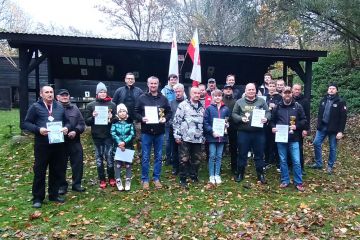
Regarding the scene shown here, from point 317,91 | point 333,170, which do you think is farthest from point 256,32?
point 333,170

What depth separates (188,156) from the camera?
7141mm

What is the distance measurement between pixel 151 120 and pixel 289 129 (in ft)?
8.70

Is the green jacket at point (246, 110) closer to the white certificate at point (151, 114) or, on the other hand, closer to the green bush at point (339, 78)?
the white certificate at point (151, 114)

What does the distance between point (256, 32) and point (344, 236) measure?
1377cm

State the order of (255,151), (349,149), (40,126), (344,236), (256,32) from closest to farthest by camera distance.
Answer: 1. (344,236)
2. (40,126)
3. (255,151)
4. (349,149)
5. (256,32)

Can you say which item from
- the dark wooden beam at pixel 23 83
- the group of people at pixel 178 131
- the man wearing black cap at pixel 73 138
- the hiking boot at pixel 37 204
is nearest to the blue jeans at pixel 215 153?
the group of people at pixel 178 131

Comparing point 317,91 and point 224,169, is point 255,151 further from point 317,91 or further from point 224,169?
point 317,91

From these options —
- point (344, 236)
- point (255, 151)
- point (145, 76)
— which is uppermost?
point (145, 76)

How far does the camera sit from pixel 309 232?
211 inches

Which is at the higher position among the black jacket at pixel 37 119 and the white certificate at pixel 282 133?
the black jacket at pixel 37 119

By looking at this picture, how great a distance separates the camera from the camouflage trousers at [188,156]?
7105 mm

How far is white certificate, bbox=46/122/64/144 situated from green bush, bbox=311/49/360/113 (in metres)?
14.7

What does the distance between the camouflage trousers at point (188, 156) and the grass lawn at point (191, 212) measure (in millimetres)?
348

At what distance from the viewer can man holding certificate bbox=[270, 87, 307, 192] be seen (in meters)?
7.20
